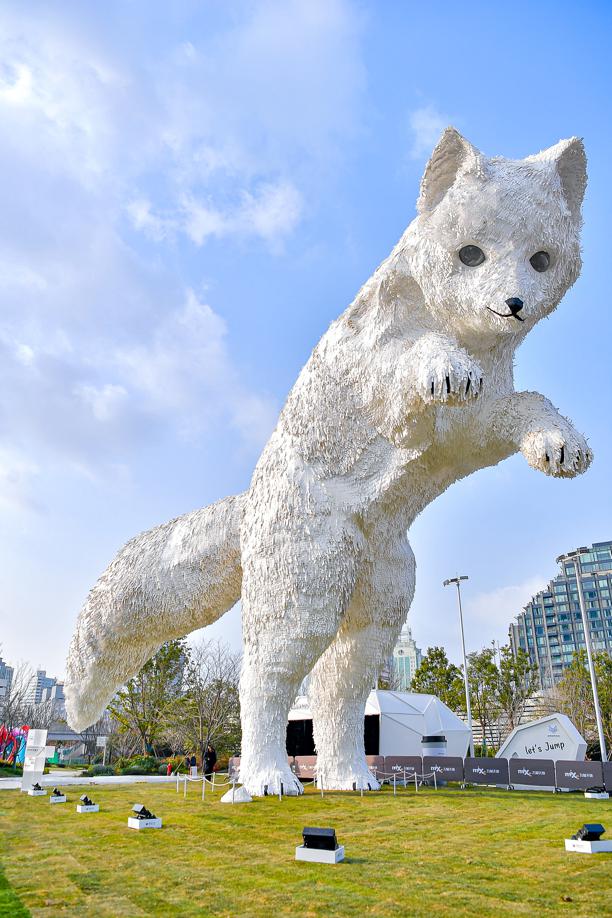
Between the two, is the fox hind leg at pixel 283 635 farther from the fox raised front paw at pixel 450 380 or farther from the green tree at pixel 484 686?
the green tree at pixel 484 686

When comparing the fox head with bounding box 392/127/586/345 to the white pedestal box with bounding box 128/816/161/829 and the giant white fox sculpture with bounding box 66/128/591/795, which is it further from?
the white pedestal box with bounding box 128/816/161/829

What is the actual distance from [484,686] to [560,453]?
25.9 meters

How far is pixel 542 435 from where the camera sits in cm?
666

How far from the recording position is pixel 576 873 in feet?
12.9

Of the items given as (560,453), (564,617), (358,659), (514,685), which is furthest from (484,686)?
(564,617)

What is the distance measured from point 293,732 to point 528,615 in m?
90.6

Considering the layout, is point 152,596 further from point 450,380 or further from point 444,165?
point 444,165

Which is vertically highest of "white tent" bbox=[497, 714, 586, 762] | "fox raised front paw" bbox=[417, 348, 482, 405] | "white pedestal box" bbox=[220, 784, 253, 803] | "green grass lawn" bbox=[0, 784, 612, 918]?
"fox raised front paw" bbox=[417, 348, 482, 405]

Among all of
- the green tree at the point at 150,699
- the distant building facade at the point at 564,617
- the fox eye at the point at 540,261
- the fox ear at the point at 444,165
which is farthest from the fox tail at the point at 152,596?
the distant building facade at the point at 564,617

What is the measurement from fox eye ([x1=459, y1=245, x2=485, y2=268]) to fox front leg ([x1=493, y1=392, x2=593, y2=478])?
1.48m

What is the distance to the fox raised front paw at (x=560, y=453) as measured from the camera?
6.48 meters

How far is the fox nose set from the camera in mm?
6254

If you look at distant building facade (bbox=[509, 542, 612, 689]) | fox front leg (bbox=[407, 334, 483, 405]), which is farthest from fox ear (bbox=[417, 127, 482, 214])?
distant building facade (bbox=[509, 542, 612, 689])

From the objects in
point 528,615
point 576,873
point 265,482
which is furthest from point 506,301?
point 528,615
